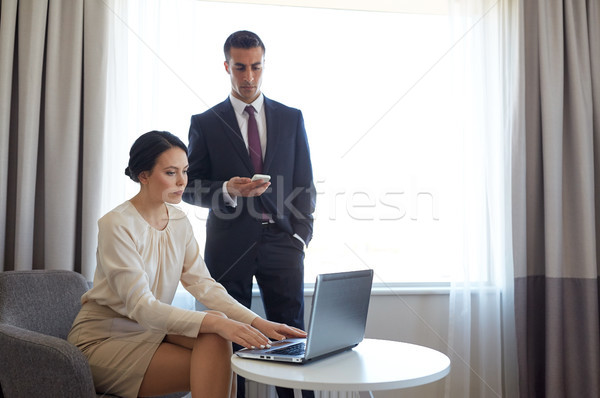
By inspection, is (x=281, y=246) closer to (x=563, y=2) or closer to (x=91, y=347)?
(x=91, y=347)

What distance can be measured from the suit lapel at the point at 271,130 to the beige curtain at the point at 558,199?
116 cm

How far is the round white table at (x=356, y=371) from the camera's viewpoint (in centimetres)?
123

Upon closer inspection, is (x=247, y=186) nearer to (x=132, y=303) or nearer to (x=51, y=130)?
(x=132, y=303)

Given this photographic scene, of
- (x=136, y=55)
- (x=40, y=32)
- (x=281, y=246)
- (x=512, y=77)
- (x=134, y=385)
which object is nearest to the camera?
(x=134, y=385)

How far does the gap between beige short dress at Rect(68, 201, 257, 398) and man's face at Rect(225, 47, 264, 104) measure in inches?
28.1

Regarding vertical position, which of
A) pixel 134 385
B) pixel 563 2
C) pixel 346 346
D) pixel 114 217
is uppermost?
pixel 563 2

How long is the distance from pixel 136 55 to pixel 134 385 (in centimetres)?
156

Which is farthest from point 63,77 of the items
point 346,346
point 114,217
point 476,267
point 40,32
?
point 476,267

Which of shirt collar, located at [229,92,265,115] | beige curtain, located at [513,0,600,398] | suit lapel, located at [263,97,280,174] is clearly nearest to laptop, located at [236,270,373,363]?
suit lapel, located at [263,97,280,174]

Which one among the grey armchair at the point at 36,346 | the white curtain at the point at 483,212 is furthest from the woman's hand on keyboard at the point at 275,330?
the white curtain at the point at 483,212

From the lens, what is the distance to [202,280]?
1.81 m

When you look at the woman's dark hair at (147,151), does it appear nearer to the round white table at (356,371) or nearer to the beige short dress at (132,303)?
the beige short dress at (132,303)

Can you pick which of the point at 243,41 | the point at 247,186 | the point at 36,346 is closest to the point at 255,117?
the point at 243,41

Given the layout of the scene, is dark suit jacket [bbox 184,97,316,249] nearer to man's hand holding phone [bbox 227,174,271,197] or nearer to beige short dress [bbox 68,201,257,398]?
man's hand holding phone [bbox 227,174,271,197]
